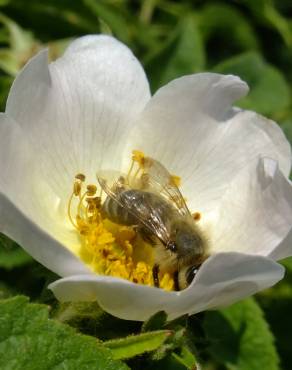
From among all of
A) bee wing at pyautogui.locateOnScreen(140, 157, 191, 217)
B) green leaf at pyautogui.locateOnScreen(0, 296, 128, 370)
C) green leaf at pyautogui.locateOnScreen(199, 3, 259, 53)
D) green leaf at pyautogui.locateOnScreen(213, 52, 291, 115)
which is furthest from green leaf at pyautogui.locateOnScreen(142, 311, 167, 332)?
green leaf at pyautogui.locateOnScreen(199, 3, 259, 53)

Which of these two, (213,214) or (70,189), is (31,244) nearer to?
(70,189)

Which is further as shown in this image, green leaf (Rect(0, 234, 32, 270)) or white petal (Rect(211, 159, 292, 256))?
green leaf (Rect(0, 234, 32, 270))

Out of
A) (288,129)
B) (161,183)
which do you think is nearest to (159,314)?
(161,183)

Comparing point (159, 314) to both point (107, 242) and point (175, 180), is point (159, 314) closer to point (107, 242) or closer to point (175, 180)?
point (107, 242)

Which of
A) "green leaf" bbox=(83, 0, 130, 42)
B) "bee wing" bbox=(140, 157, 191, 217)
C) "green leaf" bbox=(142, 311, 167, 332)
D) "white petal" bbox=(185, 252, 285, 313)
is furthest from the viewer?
"green leaf" bbox=(83, 0, 130, 42)

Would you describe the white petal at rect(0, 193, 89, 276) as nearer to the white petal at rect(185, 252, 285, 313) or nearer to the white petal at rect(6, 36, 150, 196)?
the white petal at rect(185, 252, 285, 313)
